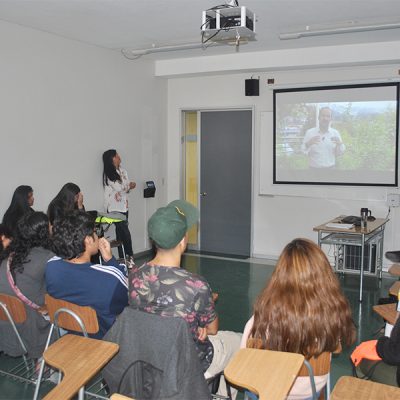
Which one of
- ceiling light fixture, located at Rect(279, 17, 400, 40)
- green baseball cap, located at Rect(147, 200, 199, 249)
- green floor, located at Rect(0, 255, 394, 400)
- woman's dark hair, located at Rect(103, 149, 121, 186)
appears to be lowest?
green floor, located at Rect(0, 255, 394, 400)

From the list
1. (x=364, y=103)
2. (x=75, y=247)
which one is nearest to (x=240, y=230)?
(x=364, y=103)

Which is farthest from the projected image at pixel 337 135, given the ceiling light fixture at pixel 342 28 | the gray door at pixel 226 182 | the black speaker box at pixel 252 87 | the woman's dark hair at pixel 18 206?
the woman's dark hair at pixel 18 206

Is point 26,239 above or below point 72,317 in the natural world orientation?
above

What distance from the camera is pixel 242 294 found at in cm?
525

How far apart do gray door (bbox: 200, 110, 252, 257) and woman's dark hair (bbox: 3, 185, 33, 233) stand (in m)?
3.28

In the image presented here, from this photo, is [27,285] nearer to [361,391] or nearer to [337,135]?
[361,391]

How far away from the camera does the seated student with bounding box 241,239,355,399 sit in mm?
1935

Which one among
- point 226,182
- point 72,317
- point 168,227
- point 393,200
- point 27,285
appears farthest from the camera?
point 226,182

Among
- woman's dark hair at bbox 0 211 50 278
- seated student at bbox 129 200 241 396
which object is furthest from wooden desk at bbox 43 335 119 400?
woman's dark hair at bbox 0 211 50 278

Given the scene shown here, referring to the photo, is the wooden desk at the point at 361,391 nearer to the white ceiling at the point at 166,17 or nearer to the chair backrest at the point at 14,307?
the chair backrest at the point at 14,307

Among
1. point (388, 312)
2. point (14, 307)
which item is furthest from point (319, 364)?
point (14, 307)

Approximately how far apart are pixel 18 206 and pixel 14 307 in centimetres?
193

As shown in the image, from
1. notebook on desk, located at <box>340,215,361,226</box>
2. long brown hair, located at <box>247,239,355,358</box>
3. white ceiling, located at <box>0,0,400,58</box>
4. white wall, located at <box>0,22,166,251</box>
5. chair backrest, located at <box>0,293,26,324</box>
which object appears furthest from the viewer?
notebook on desk, located at <box>340,215,361,226</box>

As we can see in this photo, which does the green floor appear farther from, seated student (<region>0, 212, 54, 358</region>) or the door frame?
the door frame
